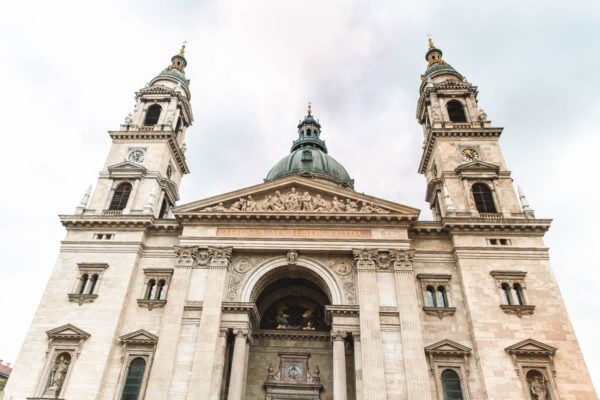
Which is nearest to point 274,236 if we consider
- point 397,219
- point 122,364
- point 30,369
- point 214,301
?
point 214,301

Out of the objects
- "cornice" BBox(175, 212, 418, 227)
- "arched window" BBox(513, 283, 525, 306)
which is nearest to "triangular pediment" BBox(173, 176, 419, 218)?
"cornice" BBox(175, 212, 418, 227)

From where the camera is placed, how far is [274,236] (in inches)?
1065

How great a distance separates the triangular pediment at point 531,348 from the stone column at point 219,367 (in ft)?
47.0

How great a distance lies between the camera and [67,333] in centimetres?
2438

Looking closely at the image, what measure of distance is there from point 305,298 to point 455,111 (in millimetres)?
19182

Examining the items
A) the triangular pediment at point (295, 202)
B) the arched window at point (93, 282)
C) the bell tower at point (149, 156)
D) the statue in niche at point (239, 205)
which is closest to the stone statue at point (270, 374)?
the triangular pediment at point (295, 202)

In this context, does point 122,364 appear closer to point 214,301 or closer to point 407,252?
point 214,301

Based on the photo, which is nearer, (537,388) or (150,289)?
(537,388)

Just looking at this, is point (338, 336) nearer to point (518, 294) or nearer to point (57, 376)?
point (518, 294)

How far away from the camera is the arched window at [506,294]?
24.7 m

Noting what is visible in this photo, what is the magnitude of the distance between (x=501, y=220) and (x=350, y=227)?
9062 millimetres

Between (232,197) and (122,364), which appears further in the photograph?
(232,197)

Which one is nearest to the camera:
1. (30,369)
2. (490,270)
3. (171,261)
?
(30,369)

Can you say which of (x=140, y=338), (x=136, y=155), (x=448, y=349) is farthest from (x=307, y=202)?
(x=136, y=155)
